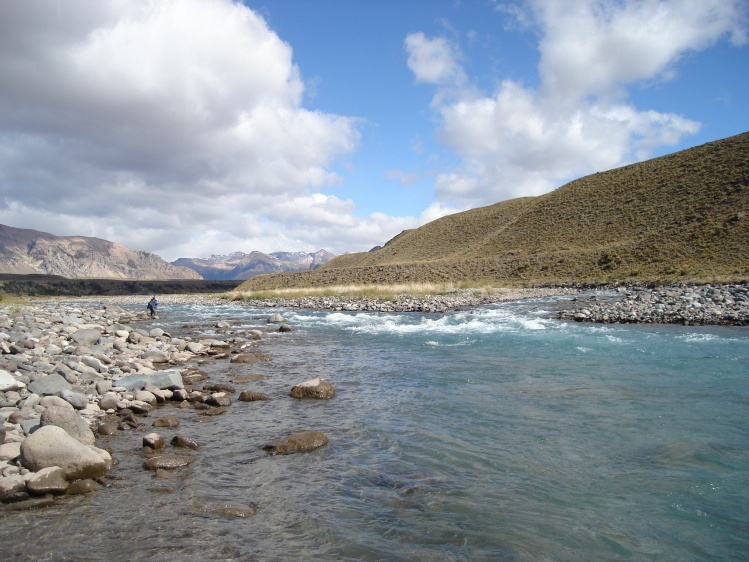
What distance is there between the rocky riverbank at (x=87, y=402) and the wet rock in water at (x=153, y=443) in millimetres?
15

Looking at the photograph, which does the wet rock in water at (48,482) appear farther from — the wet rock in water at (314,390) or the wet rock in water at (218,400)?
the wet rock in water at (314,390)

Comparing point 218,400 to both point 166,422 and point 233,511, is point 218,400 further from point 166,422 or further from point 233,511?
point 233,511

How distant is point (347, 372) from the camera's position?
12.5m

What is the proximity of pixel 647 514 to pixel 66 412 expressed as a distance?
774cm

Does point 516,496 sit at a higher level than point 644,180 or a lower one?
lower

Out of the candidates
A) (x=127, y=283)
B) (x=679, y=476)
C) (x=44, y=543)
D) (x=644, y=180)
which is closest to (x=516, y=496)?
(x=679, y=476)

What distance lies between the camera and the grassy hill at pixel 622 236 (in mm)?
42438

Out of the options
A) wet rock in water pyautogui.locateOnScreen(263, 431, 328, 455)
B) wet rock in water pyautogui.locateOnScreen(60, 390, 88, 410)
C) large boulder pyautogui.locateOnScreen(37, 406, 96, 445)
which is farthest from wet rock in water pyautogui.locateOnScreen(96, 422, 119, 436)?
wet rock in water pyautogui.locateOnScreen(263, 431, 328, 455)

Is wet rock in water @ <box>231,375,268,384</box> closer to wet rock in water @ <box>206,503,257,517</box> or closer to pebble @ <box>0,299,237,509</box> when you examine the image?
pebble @ <box>0,299,237,509</box>

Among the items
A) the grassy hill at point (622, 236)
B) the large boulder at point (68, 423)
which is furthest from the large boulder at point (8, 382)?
the grassy hill at point (622, 236)

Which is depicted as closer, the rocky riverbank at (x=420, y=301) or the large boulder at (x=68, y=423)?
the large boulder at (x=68, y=423)

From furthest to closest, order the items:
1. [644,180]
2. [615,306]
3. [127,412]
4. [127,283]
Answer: [127,283] < [644,180] < [615,306] < [127,412]

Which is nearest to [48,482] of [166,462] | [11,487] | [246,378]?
[11,487]

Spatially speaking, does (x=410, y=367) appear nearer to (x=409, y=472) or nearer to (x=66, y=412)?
(x=409, y=472)
